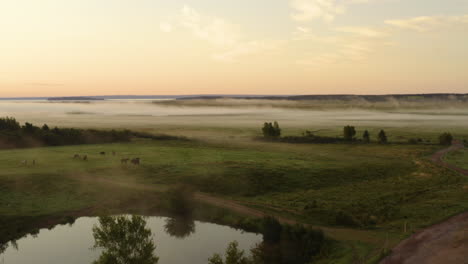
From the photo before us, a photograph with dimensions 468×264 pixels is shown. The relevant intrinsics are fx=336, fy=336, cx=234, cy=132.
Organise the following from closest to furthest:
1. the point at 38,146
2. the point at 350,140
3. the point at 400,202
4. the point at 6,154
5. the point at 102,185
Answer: the point at 400,202 < the point at 102,185 < the point at 6,154 < the point at 38,146 < the point at 350,140

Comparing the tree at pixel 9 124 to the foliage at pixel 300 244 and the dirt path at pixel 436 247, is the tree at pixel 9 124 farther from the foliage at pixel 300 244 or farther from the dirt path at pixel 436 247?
the dirt path at pixel 436 247

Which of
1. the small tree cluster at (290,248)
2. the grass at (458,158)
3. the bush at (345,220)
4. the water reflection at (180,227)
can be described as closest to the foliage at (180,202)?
the water reflection at (180,227)

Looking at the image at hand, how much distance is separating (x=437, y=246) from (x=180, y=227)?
39734mm

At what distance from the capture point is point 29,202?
66.9m

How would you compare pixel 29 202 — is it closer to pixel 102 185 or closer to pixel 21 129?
pixel 102 185

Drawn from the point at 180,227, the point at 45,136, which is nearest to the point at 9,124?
the point at 45,136

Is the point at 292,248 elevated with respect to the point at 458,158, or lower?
lower

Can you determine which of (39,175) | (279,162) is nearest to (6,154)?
(39,175)

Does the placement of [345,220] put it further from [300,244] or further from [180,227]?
[180,227]

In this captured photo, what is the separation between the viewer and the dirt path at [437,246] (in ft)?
121

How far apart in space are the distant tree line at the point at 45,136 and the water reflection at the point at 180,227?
3976 inches

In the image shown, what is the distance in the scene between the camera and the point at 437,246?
40656 millimetres

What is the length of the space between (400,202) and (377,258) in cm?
3144

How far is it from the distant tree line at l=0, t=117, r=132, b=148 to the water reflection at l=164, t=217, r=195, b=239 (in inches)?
3976
